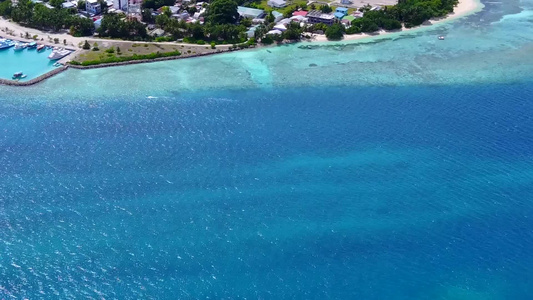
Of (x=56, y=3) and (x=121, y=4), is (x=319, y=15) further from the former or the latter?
(x=56, y=3)

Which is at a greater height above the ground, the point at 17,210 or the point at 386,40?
the point at 386,40

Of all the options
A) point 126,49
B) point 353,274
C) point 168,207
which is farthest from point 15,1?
point 353,274

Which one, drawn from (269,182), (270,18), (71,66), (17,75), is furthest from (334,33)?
(17,75)

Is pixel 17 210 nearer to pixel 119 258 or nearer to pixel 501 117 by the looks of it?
pixel 119 258

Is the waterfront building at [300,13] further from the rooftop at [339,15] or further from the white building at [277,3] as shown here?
the rooftop at [339,15]

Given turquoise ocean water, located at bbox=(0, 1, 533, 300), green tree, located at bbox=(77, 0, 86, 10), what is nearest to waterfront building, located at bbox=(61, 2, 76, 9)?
green tree, located at bbox=(77, 0, 86, 10)

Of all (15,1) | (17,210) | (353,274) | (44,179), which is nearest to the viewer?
(353,274)

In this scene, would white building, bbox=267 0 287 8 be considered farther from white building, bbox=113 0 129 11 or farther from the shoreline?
white building, bbox=113 0 129 11
